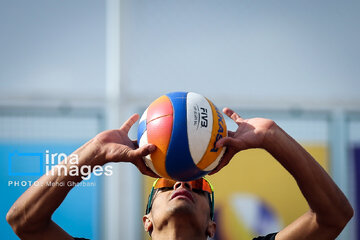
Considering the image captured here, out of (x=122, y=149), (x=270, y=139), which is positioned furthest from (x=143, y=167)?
(x=270, y=139)

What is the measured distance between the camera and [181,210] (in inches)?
126

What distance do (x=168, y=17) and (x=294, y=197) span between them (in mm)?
3048

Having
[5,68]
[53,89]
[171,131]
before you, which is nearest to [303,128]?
[53,89]

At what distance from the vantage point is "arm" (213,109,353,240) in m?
2.79

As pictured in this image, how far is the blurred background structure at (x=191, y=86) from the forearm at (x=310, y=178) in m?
2.62

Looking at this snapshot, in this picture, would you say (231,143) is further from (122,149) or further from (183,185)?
(183,185)

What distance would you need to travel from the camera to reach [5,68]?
644 centimetres

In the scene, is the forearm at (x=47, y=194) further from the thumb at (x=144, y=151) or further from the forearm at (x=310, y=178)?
the forearm at (x=310, y=178)

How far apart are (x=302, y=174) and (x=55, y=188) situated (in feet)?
4.95

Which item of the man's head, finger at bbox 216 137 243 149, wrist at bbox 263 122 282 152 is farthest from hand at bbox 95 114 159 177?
wrist at bbox 263 122 282 152

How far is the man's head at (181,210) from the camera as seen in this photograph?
3.22 m

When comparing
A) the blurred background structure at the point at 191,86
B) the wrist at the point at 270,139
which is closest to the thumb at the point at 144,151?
the wrist at the point at 270,139

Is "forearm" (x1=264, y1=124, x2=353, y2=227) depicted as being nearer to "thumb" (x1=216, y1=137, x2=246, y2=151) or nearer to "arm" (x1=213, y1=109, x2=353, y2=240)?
"arm" (x1=213, y1=109, x2=353, y2=240)

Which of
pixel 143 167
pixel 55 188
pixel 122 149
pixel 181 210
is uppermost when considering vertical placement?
pixel 122 149
